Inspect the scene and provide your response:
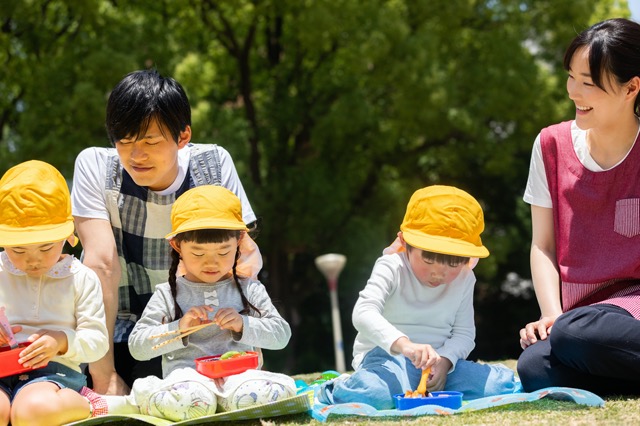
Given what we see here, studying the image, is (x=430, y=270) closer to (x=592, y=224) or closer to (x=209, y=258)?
(x=592, y=224)

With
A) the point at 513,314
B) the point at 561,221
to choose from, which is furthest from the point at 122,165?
the point at 513,314

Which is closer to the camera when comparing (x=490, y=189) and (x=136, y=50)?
(x=136, y=50)

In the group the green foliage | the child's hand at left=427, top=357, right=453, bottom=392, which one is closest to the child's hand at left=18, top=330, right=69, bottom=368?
the child's hand at left=427, top=357, right=453, bottom=392

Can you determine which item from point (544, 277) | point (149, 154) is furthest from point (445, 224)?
point (149, 154)

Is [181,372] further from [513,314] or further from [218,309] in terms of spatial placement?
[513,314]

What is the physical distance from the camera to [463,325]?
3742 millimetres

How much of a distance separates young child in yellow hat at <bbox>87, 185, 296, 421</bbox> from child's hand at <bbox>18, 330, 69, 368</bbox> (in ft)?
0.89

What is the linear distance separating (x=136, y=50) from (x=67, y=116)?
1.44 m

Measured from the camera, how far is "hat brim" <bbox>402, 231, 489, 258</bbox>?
349cm

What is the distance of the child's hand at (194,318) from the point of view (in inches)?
130

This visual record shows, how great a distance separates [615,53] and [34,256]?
2350mm

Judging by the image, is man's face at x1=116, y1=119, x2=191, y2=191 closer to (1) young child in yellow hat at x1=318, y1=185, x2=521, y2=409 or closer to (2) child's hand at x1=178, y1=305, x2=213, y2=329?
(2) child's hand at x1=178, y1=305, x2=213, y2=329

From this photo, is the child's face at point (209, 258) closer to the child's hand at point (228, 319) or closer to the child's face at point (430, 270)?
the child's hand at point (228, 319)

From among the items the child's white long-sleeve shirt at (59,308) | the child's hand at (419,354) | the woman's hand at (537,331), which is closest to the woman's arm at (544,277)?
the woman's hand at (537,331)
